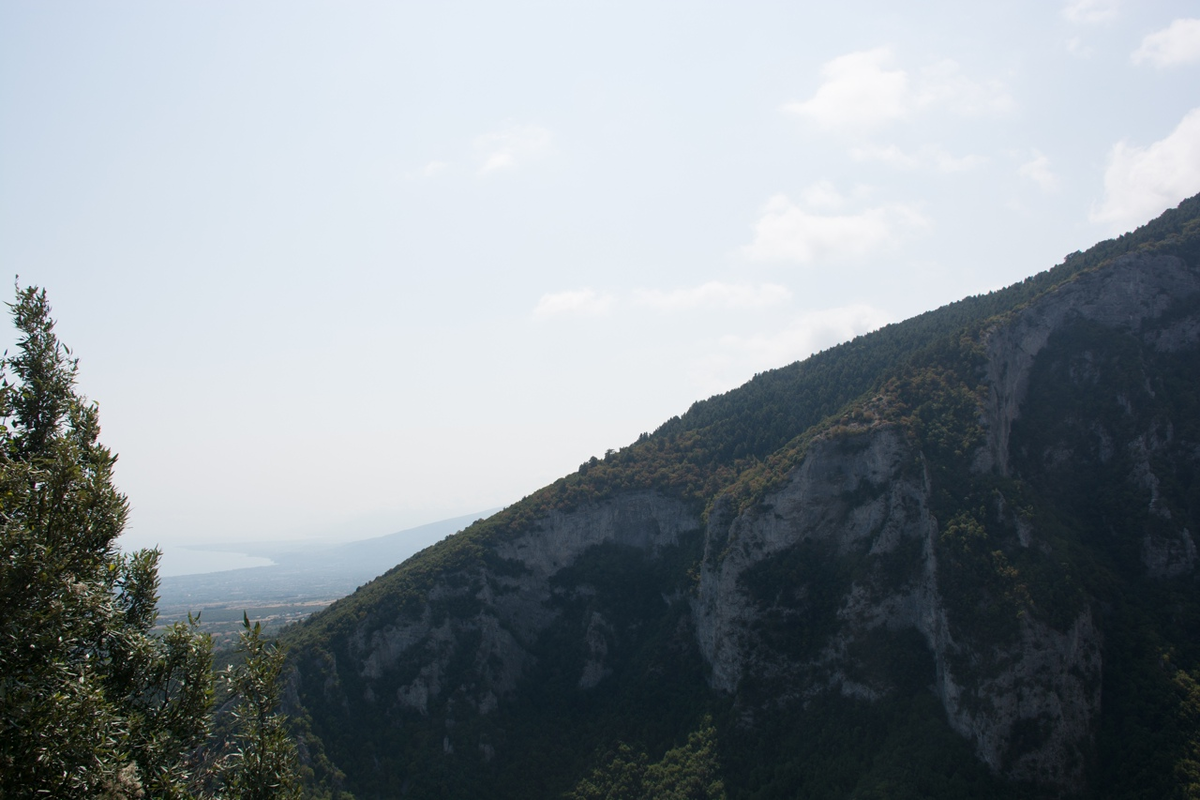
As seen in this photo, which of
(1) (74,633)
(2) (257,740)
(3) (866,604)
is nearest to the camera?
(1) (74,633)

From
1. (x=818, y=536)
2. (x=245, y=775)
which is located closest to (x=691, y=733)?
(x=818, y=536)

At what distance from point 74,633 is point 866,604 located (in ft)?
220

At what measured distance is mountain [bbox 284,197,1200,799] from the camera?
53.1m

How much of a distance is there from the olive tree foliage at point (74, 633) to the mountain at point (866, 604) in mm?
55695

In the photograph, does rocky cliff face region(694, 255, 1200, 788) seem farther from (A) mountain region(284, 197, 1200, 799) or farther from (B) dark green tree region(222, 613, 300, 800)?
(B) dark green tree region(222, 613, 300, 800)

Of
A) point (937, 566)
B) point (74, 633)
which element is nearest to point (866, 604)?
point (937, 566)

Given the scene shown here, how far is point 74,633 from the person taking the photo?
13.4 m

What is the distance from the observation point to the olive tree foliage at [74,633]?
11555 millimetres

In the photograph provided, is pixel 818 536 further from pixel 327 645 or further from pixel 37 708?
pixel 37 708

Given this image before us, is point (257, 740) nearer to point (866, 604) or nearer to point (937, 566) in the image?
point (937, 566)

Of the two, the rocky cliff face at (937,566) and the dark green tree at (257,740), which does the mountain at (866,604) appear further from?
the dark green tree at (257,740)

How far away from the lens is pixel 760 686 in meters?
68.1

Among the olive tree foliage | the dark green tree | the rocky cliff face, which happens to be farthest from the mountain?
the olive tree foliage

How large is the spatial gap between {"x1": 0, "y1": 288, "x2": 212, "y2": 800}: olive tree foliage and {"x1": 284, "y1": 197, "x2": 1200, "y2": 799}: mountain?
55.7 m
